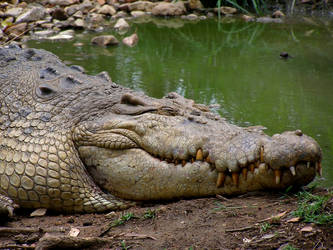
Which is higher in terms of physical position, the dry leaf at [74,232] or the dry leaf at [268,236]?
the dry leaf at [268,236]

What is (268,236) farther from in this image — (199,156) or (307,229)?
(199,156)

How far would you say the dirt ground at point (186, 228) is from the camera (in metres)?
2.59

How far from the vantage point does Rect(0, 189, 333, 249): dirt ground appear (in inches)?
102

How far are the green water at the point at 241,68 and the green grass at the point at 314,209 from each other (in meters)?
0.90

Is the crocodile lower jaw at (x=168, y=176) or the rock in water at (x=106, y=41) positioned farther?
the rock in water at (x=106, y=41)

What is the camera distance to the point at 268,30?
1058 cm

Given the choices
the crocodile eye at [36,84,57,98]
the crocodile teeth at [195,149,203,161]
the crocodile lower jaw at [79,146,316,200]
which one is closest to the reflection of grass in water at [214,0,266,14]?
the crocodile eye at [36,84,57,98]

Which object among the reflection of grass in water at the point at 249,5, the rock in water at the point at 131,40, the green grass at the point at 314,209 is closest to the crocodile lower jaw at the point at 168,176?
the green grass at the point at 314,209

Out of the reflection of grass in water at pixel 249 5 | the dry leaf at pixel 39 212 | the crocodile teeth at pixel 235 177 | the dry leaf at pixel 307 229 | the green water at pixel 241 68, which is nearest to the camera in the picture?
the dry leaf at pixel 307 229

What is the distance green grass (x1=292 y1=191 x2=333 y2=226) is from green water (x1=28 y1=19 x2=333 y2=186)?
0.90 meters

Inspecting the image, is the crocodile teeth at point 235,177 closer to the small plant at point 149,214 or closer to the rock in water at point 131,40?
the small plant at point 149,214

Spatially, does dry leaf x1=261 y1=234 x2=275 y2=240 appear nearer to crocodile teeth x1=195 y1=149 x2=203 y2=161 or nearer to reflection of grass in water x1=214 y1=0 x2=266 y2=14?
crocodile teeth x1=195 y1=149 x2=203 y2=161

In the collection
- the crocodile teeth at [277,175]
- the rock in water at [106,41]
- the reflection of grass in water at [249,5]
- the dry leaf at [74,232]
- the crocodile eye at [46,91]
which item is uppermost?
the crocodile eye at [46,91]

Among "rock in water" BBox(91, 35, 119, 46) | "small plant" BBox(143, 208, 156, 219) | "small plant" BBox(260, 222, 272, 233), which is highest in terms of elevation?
"small plant" BBox(260, 222, 272, 233)
